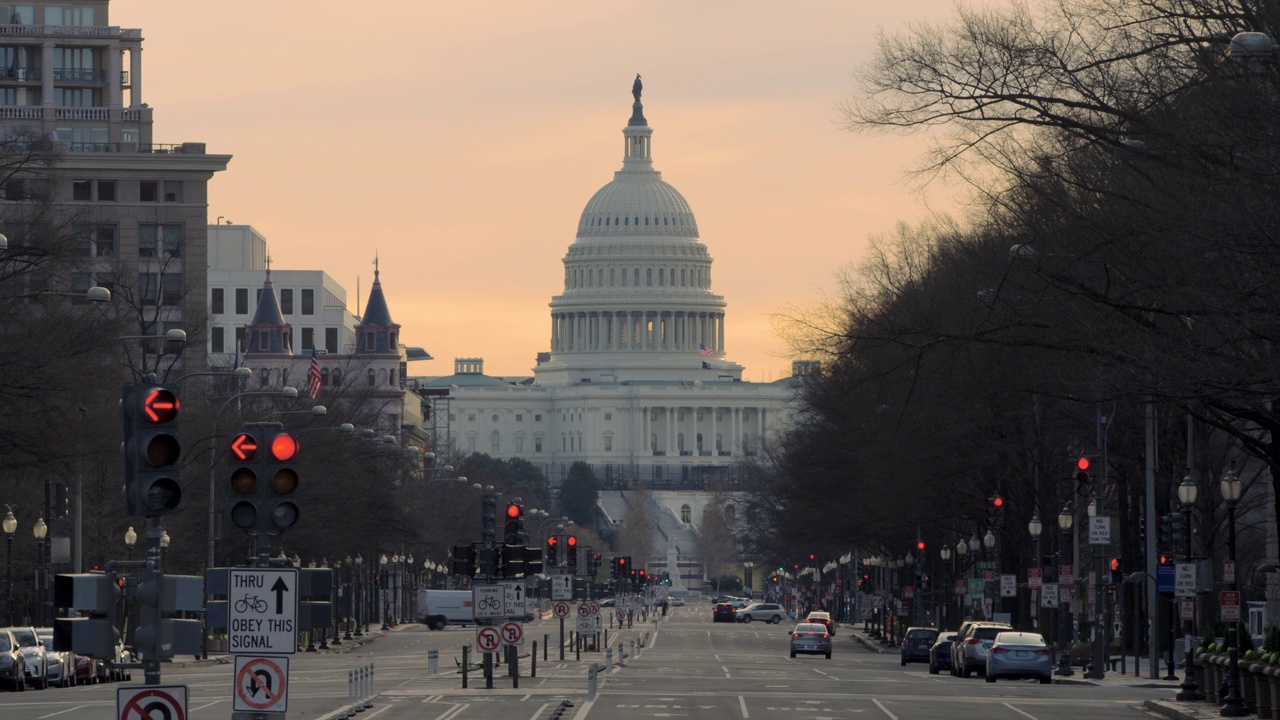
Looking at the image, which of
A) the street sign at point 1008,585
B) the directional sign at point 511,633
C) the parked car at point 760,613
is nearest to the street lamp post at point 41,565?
the directional sign at point 511,633

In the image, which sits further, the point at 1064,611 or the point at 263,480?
the point at 1064,611

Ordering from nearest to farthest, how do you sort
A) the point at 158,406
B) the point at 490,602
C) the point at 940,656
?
1. the point at 158,406
2. the point at 490,602
3. the point at 940,656

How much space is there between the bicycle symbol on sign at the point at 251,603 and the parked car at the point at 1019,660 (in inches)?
1315

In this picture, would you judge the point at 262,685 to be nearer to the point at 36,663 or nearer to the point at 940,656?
the point at 36,663

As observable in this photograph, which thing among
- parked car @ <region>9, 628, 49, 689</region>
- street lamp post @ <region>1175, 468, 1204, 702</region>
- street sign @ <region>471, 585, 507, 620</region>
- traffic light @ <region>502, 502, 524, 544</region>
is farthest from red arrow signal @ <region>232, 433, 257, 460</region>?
parked car @ <region>9, 628, 49, 689</region>

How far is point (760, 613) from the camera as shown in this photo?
144 metres

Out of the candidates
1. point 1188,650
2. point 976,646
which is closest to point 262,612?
point 1188,650

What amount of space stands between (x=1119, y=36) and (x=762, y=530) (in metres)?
113

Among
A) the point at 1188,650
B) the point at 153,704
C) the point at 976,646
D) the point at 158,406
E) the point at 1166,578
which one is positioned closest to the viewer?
the point at 153,704

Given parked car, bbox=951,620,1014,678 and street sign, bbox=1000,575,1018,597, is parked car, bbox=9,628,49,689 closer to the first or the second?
parked car, bbox=951,620,1014,678

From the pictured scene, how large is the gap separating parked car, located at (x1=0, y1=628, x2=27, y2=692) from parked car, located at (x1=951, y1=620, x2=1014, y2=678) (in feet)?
70.2

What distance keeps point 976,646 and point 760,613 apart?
87615mm

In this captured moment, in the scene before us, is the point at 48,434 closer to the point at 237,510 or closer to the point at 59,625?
the point at 237,510

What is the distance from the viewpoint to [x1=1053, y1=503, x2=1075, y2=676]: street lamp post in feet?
192
